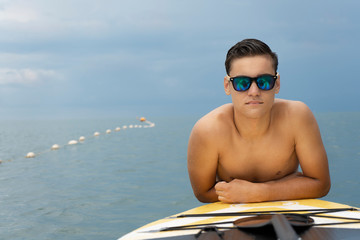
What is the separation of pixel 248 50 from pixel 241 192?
33.5 inches

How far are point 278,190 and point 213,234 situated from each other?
0.83 m

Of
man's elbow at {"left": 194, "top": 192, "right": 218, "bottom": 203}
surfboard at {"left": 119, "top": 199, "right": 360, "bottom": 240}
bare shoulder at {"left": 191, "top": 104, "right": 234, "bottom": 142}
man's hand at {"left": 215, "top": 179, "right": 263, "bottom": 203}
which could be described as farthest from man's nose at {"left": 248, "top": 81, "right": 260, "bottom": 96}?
man's elbow at {"left": 194, "top": 192, "right": 218, "bottom": 203}

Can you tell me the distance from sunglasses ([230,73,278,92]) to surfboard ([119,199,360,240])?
2.26ft

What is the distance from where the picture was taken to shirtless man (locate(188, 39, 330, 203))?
90.6 inches

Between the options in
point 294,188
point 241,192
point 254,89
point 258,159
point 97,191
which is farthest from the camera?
point 97,191

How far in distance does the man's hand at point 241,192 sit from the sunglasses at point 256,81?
578 mm

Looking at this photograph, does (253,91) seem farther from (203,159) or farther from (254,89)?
(203,159)

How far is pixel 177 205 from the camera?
596 centimetres

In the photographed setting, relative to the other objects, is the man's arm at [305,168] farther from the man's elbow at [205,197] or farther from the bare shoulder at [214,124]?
the bare shoulder at [214,124]

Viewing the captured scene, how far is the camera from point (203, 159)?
248cm

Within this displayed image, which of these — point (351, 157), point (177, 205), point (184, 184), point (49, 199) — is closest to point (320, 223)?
point (177, 205)

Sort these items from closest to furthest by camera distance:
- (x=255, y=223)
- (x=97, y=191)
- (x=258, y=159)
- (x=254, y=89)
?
1. (x=255, y=223)
2. (x=254, y=89)
3. (x=258, y=159)
4. (x=97, y=191)

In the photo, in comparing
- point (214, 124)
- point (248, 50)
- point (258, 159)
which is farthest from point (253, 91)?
point (258, 159)

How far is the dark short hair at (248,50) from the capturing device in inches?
88.4
